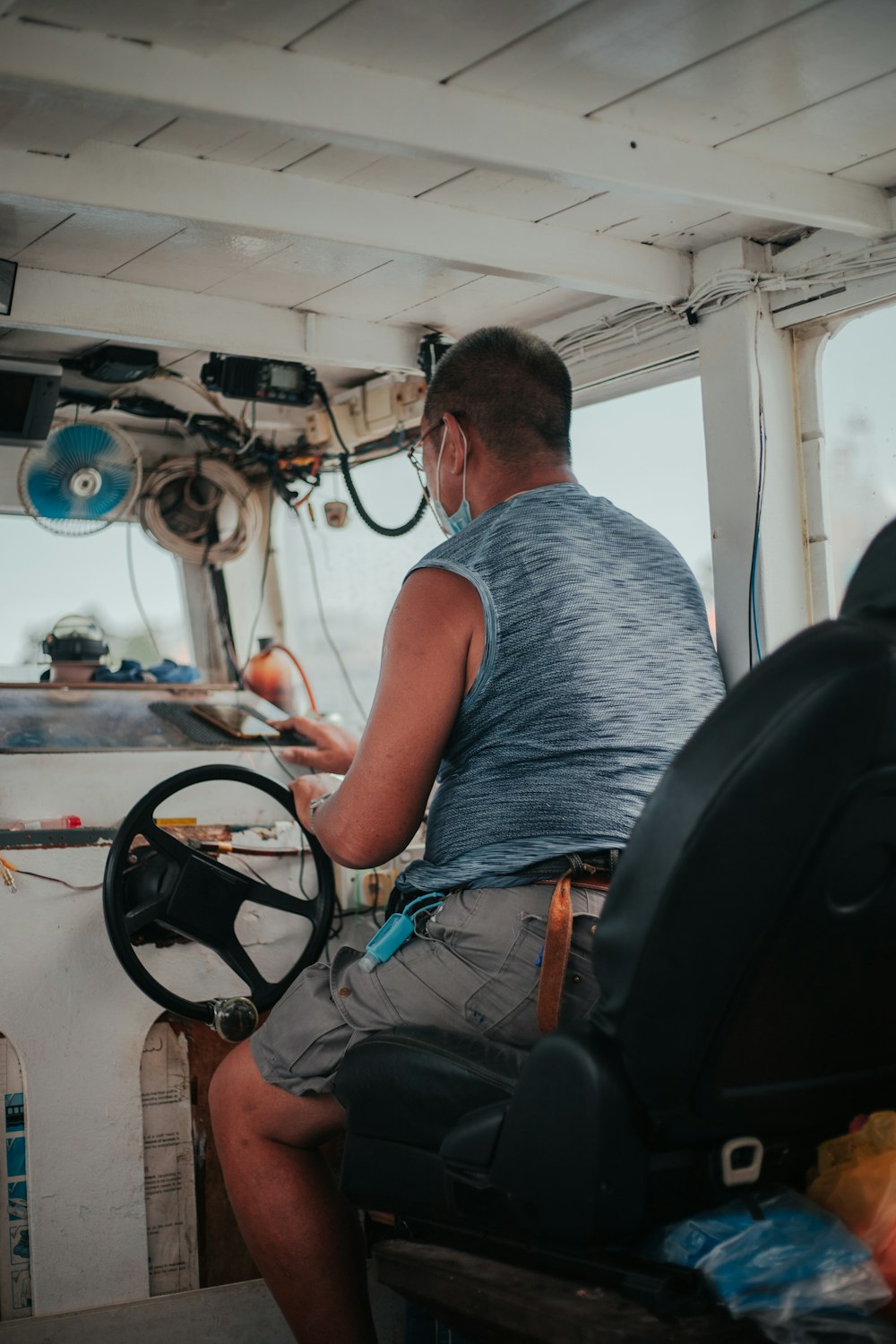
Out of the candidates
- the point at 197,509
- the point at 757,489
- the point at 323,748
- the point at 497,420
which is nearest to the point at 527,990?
the point at 497,420

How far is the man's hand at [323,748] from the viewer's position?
3.02m

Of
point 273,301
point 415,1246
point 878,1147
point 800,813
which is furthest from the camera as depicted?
point 273,301

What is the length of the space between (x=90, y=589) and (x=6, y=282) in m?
1.86

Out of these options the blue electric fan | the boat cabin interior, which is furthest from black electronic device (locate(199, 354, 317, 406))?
the blue electric fan

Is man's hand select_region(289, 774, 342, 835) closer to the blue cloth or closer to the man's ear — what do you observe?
the man's ear

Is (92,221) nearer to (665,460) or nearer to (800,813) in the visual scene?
(665,460)

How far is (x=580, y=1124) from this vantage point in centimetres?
132

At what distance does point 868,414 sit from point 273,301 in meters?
1.63

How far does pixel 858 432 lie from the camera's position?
2852 mm

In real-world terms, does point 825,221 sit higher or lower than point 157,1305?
higher

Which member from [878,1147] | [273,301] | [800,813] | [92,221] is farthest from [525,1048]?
[273,301]

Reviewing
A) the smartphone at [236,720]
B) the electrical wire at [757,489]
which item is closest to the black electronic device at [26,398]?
the smartphone at [236,720]

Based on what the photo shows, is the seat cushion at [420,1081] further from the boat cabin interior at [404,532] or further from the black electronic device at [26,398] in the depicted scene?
the black electronic device at [26,398]

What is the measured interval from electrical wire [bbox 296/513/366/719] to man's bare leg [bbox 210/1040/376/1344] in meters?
2.80
